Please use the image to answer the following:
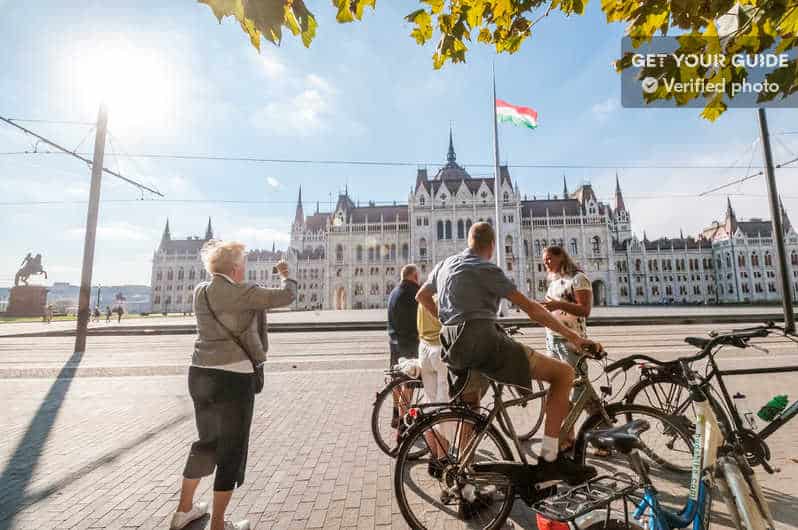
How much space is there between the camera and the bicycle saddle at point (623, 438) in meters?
1.81

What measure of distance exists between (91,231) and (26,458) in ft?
32.1

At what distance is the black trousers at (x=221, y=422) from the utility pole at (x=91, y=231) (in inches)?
452

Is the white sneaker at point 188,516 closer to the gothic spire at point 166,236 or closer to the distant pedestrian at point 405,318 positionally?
the distant pedestrian at point 405,318

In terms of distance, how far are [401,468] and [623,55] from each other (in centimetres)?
349

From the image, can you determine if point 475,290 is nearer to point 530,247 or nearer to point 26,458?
point 26,458

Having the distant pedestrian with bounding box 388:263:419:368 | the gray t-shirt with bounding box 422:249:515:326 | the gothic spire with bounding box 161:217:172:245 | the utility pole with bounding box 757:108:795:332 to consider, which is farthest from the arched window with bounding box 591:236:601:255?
the gothic spire with bounding box 161:217:172:245

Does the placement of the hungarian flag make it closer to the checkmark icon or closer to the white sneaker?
the checkmark icon

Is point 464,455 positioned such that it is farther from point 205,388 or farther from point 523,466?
point 205,388

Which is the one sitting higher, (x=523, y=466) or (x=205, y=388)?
(x=205, y=388)

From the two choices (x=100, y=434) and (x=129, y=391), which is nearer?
(x=100, y=434)

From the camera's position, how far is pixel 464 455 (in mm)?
2619

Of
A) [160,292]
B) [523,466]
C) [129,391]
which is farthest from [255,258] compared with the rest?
[523,466]

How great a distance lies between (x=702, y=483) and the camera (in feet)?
6.12

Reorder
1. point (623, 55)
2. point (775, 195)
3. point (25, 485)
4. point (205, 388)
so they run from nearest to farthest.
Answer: point (205, 388) → point (623, 55) → point (25, 485) → point (775, 195)
